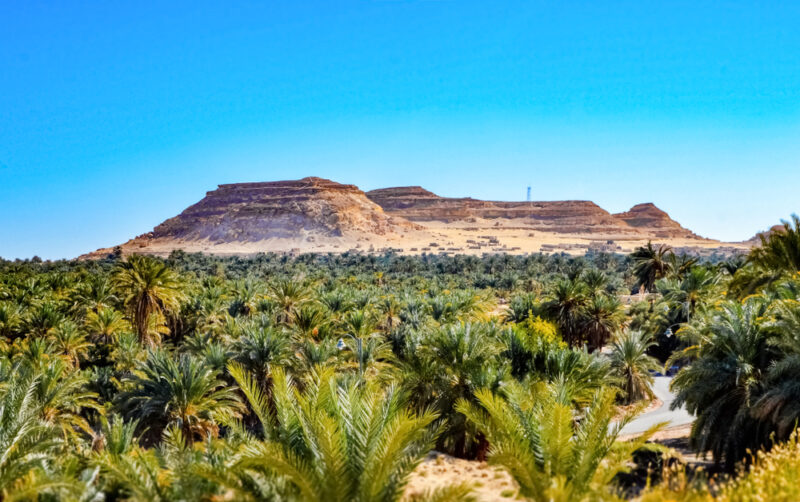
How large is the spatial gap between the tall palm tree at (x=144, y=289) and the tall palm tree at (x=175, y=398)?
7.29m

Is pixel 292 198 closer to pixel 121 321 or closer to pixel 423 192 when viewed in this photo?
pixel 423 192

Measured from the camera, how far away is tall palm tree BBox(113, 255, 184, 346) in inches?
851

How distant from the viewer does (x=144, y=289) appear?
2161cm

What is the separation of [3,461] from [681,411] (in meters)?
22.5

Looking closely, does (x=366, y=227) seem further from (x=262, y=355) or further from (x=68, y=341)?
(x=262, y=355)

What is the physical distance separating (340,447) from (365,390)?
2135 mm

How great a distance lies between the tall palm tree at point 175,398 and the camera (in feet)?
47.2

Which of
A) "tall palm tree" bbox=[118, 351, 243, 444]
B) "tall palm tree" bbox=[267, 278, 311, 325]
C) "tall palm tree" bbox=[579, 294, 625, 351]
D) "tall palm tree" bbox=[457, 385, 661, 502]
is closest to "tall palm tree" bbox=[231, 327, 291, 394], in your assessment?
"tall palm tree" bbox=[118, 351, 243, 444]

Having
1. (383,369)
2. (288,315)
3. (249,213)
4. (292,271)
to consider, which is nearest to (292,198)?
(249,213)

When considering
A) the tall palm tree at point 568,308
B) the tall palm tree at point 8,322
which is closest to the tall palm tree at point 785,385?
the tall palm tree at point 568,308

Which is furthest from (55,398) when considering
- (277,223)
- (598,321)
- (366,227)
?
(366,227)

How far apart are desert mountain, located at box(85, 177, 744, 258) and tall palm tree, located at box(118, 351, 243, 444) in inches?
4236

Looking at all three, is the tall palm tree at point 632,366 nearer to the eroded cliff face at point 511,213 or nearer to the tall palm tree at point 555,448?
the tall palm tree at point 555,448

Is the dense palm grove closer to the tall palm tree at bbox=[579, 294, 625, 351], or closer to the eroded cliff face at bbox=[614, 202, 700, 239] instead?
the tall palm tree at bbox=[579, 294, 625, 351]
